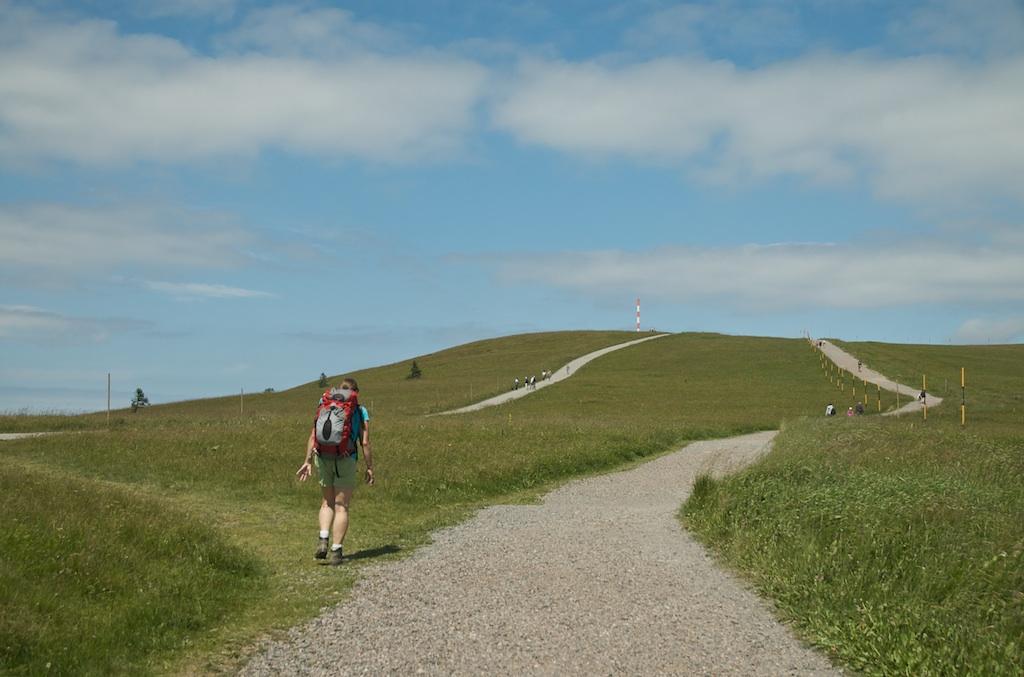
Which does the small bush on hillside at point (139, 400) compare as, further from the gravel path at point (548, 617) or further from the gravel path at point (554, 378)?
the gravel path at point (548, 617)

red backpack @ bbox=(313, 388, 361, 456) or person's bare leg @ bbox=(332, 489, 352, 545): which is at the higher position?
red backpack @ bbox=(313, 388, 361, 456)

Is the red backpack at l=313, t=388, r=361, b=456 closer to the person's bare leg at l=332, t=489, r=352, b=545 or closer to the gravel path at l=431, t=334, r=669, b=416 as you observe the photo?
the person's bare leg at l=332, t=489, r=352, b=545

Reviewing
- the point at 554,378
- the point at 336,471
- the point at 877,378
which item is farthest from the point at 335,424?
the point at 554,378

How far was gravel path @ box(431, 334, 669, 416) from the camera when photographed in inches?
2512

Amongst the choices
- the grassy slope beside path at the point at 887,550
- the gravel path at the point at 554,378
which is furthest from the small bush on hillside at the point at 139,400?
the grassy slope beside path at the point at 887,550


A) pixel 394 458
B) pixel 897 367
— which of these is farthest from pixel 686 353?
pixel 394 458

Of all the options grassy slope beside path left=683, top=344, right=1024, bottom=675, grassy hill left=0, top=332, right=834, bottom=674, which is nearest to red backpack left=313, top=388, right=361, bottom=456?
grassy hill left=0, top=332, right=834, bottom=674

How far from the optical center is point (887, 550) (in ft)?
33.7

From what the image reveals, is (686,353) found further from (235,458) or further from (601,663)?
(601,663)

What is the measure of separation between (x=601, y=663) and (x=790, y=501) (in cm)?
688

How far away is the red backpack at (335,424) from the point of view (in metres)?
12.0

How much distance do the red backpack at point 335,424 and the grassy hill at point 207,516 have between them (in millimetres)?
1542

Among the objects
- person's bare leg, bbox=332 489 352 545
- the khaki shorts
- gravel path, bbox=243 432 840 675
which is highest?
the khaki shorts

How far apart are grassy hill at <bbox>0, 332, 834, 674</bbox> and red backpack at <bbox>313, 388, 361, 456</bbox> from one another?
1.54 metres
